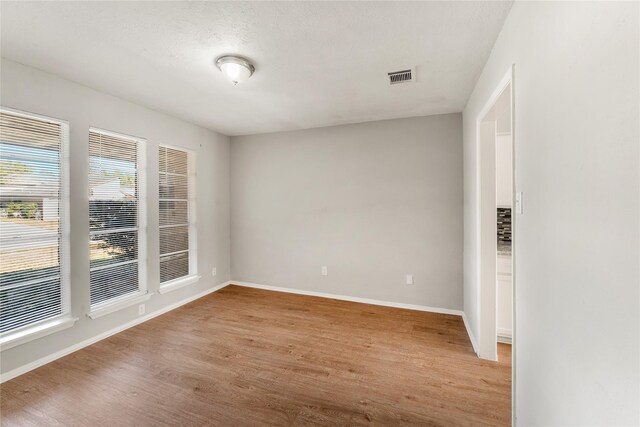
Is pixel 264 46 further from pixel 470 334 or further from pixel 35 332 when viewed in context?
pixel 470 334

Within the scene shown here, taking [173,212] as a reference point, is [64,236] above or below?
below

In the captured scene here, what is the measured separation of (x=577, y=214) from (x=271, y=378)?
7.73 feet

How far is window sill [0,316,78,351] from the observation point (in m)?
2.25

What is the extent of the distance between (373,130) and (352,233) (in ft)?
5.17

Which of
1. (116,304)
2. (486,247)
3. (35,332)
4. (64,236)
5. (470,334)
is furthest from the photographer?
(116,304)

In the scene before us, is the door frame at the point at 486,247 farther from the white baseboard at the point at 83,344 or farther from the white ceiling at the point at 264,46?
the white baseboard at the point at 83,344

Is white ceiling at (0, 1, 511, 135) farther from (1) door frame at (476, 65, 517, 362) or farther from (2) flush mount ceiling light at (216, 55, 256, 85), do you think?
(1) door frame at (476, 65, 517, 362)

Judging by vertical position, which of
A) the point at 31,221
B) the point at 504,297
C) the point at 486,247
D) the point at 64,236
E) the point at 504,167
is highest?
the point at 504,167

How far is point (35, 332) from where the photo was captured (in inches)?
94.7

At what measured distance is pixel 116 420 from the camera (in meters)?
1.85

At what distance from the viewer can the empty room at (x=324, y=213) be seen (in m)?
0.98

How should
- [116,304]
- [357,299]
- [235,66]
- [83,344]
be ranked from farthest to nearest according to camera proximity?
[357,299], [116,304], [83,344], [235,66]

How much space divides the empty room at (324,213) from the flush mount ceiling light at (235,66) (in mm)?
19

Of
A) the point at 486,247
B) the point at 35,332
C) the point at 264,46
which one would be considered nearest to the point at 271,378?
the point at 35,332
